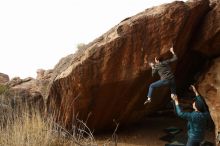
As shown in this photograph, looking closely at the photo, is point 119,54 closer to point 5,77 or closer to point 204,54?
point 204,54

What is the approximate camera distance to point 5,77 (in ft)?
70.8

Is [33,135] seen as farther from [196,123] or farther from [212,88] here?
[212,88]

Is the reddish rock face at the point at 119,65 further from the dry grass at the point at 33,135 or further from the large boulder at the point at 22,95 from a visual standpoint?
the dry grass at the point at 33,135

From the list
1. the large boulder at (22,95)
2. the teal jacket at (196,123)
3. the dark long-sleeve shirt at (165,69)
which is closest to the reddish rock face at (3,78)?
the large boulder at (22,95)

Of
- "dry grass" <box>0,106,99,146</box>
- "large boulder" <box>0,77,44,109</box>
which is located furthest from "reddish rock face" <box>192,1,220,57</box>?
"large boulder" <box>0,77,44,109</box>

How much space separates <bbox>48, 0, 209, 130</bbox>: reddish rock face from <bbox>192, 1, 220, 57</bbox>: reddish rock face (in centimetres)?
25

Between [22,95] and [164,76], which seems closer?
[164,76]

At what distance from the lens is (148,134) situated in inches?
482

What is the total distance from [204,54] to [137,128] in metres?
3.04

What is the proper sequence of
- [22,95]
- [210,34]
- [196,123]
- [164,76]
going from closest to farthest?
[196,123]
[164,76]
[210,34]
[22,95]

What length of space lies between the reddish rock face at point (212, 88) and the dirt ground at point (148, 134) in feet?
3.40

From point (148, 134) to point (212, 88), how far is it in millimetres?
2407

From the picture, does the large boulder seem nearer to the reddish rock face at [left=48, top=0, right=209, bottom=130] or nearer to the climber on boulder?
the reddish rock face at [left=48, top=0, right=209, bottom=130]

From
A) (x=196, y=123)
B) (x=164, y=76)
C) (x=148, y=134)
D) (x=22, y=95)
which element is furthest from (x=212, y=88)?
(x=22, y=95)
